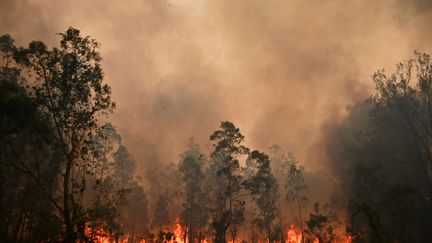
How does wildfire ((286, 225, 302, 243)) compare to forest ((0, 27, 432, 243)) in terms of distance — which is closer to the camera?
forest ((0, 27, 432, 243))

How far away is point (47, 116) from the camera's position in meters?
23.7

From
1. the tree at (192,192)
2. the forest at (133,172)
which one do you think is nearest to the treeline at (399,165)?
the forest at (133,172)

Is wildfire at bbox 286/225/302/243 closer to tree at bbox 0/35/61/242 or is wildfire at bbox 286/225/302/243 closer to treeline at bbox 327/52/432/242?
treeline at bbox 327/52/432/242

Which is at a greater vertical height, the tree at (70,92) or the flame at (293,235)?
the tree at (70,92)

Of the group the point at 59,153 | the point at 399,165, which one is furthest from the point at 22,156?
the point at 399,165

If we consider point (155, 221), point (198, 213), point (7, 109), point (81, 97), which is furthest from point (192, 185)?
point (7, 109)

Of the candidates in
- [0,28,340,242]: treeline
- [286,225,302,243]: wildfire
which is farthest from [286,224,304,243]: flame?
[0,28,340,242]: treeline

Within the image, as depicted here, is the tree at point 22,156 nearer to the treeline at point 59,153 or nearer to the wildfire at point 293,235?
the treeline at point 59,153

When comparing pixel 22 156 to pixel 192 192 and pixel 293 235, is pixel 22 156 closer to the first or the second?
pixel 192 192

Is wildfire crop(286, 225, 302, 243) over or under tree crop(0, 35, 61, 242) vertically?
under

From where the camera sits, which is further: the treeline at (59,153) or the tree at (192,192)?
the tree at (192,192)

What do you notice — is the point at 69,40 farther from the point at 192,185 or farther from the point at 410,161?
the point at 410,161

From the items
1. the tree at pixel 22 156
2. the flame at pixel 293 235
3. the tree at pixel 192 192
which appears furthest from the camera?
the flame at pixel 293 235

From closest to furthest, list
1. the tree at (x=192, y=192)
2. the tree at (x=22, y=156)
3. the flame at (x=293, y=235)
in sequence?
the tree at (x=22, y=156)
the tree at (x=192, y=192)
the flame at (x=293, y=235)
